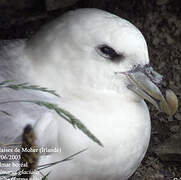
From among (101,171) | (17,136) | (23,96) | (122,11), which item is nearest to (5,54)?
(23,96)

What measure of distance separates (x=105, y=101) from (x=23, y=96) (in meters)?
0.42

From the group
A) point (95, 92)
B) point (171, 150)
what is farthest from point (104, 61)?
point (171, 150)

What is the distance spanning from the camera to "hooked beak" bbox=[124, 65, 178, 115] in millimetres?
2324

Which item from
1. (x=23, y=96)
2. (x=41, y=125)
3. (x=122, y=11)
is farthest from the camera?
(x=122, y=11)

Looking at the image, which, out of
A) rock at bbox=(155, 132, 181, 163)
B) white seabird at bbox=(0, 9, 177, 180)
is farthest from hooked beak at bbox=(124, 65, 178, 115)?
rock at bbox=(155, 132, 181, 163)

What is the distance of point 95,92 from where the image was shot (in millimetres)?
2381

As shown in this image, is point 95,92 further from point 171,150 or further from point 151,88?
point 171,150

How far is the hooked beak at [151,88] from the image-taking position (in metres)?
2.32

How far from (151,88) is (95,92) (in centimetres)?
29

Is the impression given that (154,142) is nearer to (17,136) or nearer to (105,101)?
(105,101)

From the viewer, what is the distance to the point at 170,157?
3197mm

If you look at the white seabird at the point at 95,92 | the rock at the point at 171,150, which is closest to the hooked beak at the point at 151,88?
the white seabird at the point at 95,92

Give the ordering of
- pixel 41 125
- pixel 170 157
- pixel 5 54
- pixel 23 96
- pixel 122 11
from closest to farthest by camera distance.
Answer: pixel 41 125 → pixel 23 96 → pixel 5 54 → pixel 170 157 → pixel 122 11

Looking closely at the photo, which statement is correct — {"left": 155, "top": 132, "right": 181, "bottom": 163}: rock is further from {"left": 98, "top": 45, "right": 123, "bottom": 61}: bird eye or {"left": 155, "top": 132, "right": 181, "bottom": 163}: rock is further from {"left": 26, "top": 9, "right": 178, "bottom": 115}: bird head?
{"left": 98, "top": 45, "right": 123, "bottom": 61}: bird eye
